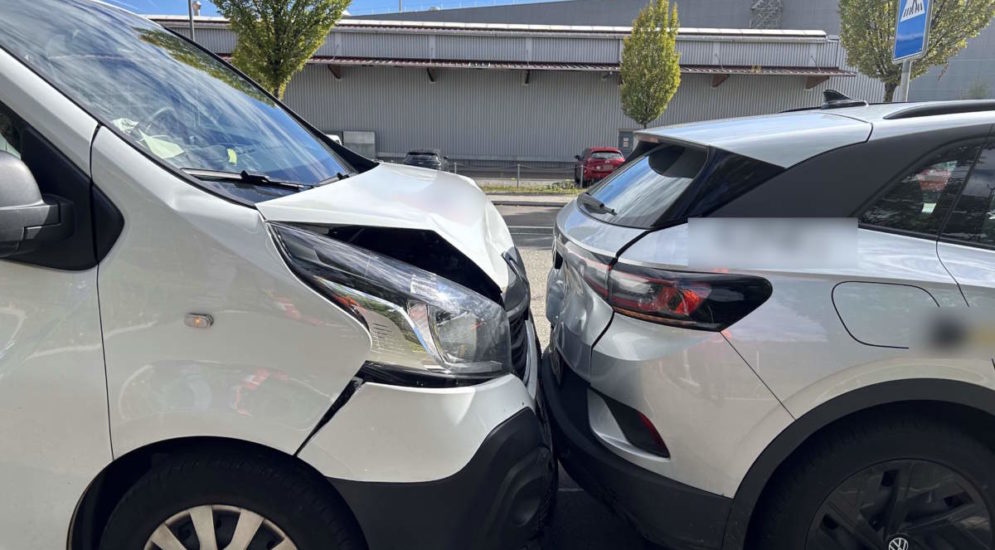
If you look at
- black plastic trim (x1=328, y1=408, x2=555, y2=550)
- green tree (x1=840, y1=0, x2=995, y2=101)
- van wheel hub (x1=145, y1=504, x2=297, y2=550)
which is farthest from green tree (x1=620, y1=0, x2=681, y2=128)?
van wheel hub (x1=145, y1=504, x2=297, y2=550)

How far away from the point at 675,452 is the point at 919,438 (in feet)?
2.46

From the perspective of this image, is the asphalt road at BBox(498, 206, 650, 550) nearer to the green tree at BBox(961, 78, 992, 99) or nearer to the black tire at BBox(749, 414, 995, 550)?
the black tire at BBox(749, 414, 995, 550)

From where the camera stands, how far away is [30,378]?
59.1 inches

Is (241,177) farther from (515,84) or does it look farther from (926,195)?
(515,84)

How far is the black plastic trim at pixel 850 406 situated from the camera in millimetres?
1779

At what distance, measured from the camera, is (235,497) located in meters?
1.59

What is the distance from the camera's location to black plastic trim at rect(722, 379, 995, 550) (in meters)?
1.78

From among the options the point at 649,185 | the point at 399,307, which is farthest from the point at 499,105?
the point at 399,307

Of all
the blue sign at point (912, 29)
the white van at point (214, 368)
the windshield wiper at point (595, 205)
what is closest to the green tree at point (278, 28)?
the blue sign at point (912, 29)

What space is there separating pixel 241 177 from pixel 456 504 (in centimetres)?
125

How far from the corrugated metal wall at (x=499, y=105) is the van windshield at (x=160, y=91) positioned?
28254 mm

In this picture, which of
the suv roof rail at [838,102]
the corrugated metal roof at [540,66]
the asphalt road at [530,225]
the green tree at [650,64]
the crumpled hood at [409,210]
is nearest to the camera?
the crumpled hood at [409,210]

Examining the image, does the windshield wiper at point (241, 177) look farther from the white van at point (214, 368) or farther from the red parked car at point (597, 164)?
the red parked car at point (597, 164)

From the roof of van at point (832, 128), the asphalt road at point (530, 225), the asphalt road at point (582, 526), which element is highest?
the roof of van at point (832, 128)
